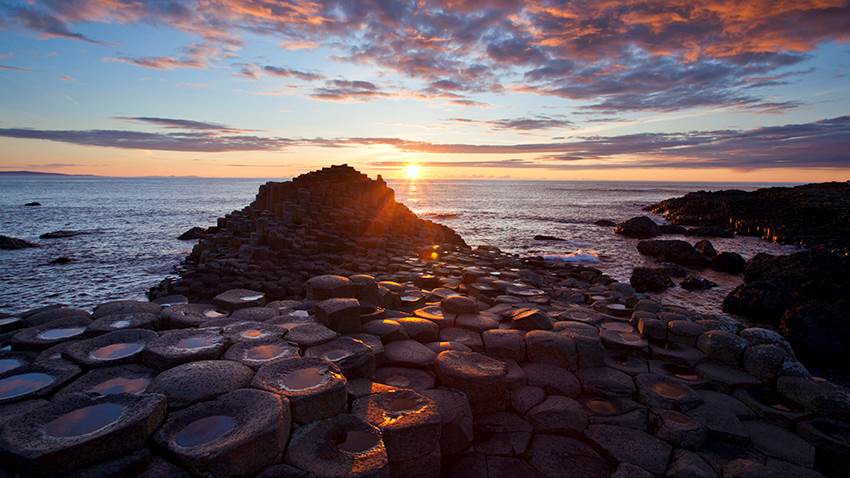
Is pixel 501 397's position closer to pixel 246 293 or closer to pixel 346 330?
pixel 346 330

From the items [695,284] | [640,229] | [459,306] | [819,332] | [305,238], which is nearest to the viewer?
[459,306]

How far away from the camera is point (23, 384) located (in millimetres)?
4473

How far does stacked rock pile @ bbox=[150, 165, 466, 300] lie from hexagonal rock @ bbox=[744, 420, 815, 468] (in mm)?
11312

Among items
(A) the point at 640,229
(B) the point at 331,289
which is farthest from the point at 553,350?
(A) the point at 640,229

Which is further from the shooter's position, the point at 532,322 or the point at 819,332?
the point at 819,332

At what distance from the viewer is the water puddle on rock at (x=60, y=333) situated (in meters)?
5.78

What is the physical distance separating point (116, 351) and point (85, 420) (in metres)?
1.76

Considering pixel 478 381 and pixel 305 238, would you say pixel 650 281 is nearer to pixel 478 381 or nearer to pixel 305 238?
pixel 478 381

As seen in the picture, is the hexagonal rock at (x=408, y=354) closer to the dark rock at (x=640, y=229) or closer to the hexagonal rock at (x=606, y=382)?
the hexagonal rock at (x=606, y=382)

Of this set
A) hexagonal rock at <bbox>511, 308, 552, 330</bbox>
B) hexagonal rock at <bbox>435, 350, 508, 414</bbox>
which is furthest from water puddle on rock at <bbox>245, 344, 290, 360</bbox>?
hexagonal rock at <bbox>511, 308, 552, 330</bbox>

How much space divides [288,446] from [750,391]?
22.3 ft

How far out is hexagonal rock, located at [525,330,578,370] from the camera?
652 cm

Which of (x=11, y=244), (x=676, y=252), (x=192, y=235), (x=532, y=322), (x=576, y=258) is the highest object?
(x=532, y=322)

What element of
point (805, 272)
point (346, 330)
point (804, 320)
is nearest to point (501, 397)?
point (346, 330)
